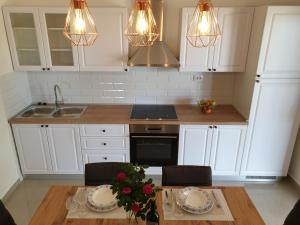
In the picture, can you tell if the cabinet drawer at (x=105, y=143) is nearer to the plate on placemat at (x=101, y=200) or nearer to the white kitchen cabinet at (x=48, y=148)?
the white kitchen cabinet at (x=48, y=148)

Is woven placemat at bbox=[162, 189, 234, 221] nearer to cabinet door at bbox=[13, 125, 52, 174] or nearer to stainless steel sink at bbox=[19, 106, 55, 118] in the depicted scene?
cabinet door at bbox=[13, 125, 52, 174]

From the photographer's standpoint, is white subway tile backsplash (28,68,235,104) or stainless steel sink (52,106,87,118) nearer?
stainless steel sink (52,106,87,118)

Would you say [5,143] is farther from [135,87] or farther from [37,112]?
[135,87]

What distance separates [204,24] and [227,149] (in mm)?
2077

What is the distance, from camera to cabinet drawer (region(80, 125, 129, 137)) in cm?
283

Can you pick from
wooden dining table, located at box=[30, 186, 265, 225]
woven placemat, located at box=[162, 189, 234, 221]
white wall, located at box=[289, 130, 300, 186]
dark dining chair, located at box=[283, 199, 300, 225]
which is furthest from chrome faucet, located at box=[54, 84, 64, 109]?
white wall, located at box=[289, 130, 300, 186]

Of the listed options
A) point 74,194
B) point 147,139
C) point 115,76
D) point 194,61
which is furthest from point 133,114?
point 74,194

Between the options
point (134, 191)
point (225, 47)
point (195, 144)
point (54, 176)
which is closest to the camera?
point (134, 191)

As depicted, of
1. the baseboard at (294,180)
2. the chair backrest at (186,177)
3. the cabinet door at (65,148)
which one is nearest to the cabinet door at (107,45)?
the cabinet door at (65,148)

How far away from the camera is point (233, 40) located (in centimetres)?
276

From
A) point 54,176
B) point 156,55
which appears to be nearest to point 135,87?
point 156,55

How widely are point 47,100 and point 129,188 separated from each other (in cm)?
256

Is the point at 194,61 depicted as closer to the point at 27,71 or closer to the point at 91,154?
the point at 91,154

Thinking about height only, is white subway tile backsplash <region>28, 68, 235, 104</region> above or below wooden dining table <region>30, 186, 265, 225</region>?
above
